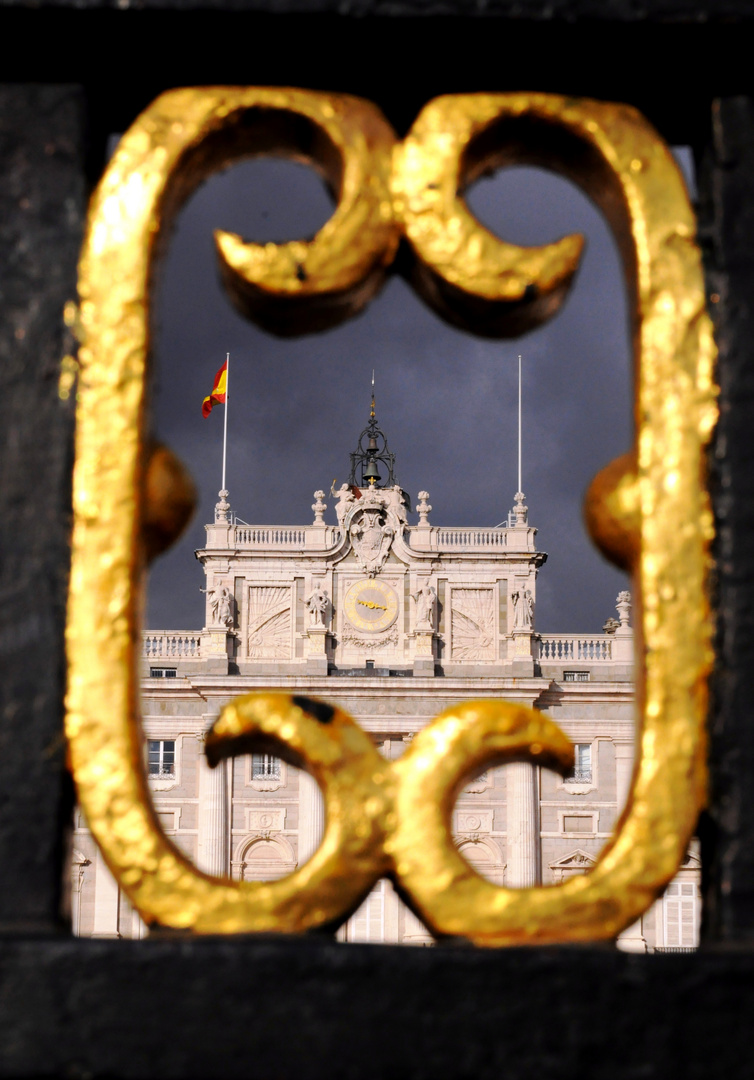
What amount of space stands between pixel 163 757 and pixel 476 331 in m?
20.1

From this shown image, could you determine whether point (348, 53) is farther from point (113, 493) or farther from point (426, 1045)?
point (426, 1045)

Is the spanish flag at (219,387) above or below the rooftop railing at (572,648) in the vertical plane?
above

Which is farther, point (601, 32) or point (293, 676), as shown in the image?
point (293, 676)

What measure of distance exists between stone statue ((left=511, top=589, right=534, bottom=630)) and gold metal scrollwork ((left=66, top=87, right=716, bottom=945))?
19.8 meters

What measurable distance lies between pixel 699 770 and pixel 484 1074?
7.5 inches

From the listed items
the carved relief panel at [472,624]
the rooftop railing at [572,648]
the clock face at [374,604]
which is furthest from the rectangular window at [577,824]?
the clock face at [374,604]

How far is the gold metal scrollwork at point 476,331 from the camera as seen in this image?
1.92ft

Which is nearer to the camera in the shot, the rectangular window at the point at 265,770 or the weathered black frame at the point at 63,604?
the weathered black frame at the point at 63,604

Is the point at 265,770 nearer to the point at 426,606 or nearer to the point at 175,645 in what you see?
the point at 175,645

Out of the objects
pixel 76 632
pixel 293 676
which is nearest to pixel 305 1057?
pixel 76 632

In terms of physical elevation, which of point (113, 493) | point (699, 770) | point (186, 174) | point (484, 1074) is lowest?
point (484, 1074)

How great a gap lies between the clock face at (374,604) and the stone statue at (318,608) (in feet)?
2.11

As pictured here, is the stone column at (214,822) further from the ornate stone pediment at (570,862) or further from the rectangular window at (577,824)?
the rectangular window at (577,824)

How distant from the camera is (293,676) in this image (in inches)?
784
